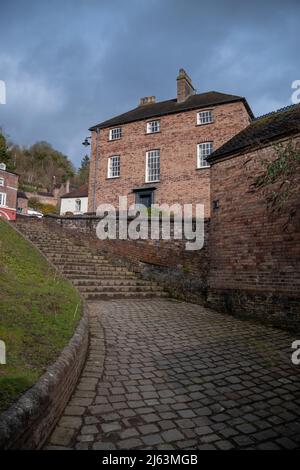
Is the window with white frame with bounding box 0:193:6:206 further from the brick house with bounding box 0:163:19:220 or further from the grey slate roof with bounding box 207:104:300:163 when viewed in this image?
the grey slate roof with bounding box 207:104:300:163

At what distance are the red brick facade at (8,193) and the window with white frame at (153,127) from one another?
2735 cm

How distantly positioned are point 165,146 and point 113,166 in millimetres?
4746

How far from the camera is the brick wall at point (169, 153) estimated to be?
2152 cm

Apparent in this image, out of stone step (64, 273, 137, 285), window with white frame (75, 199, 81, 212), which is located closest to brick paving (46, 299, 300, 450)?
stone step (64, 273, 137, 285)

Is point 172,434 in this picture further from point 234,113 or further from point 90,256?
point 234,113

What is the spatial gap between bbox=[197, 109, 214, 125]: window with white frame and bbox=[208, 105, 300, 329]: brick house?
511 inches

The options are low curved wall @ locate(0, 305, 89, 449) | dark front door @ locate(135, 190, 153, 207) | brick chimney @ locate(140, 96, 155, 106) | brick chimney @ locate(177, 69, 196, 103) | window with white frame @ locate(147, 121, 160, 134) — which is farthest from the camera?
brick chimney @ locate(140, 96, 155, 106)

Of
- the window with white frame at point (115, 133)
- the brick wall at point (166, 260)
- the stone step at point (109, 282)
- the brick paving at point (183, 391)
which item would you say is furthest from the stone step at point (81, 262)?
the window with white frame at point (115, 133)

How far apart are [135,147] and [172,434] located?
77.3 ft

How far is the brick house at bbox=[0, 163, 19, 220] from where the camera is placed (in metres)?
44.0

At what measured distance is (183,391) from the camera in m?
4.00

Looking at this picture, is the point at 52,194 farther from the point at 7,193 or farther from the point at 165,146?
the point at 165,146

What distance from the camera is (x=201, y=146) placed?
22312 millimetres

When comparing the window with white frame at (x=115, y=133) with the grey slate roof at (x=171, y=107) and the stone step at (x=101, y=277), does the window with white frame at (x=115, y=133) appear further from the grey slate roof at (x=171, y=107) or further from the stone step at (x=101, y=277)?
the stone step at (x=101, y=277)
